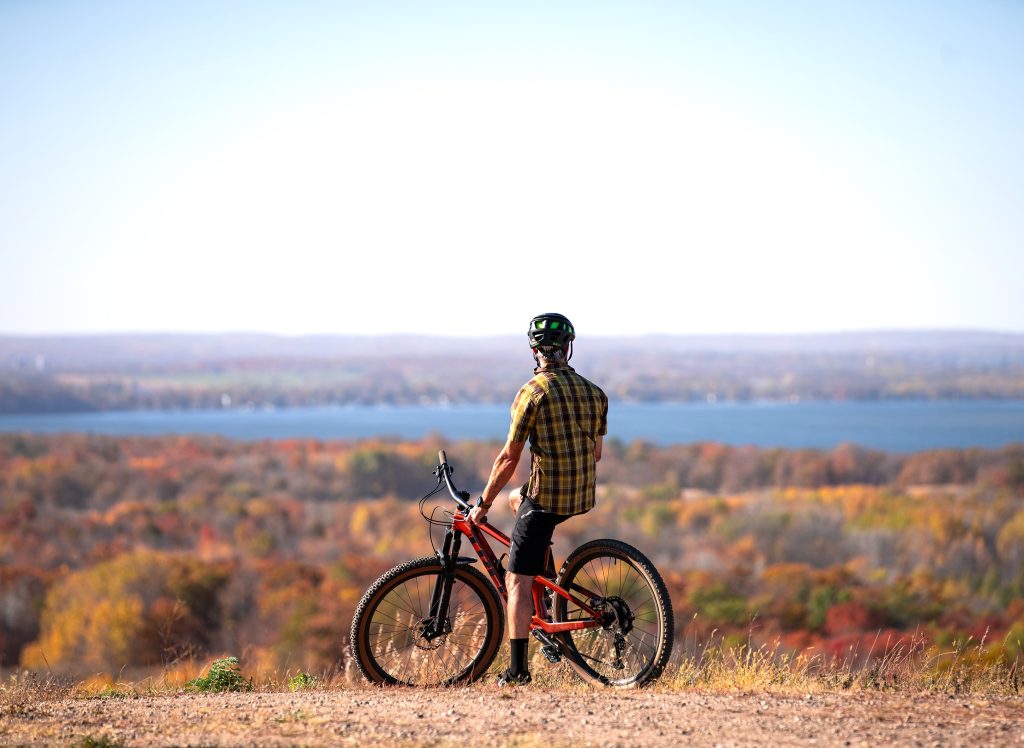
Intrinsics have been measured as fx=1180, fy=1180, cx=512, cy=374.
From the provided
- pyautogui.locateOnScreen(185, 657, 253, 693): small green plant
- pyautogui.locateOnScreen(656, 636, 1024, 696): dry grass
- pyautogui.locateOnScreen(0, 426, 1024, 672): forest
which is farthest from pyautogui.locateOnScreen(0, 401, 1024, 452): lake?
pyautogui.locateOnScreen(185, 657, 253, 693): small green plant

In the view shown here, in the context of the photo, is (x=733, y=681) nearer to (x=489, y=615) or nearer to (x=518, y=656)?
(x=518, y=656)

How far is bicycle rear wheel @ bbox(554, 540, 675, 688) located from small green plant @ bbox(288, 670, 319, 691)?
1869 millimetres

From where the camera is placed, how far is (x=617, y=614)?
6840mm

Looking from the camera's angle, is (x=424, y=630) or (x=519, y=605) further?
(x=424, y=630)

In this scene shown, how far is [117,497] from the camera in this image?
100 metres

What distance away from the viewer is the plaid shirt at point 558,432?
6539mm

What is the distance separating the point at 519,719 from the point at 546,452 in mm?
1438

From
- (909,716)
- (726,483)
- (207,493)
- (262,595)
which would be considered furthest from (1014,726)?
(726,483)

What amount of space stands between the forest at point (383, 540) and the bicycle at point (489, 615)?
12.4 ft

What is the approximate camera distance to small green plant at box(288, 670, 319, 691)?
775 centimetres

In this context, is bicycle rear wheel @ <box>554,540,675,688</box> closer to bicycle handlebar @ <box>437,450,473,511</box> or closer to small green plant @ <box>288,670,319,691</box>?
bicycle handlebar @ <box>437,450,473,511</box>

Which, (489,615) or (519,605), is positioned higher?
(519,605)

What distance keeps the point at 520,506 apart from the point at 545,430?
1.72 feet

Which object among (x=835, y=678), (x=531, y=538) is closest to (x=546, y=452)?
(x=531, y=538)
